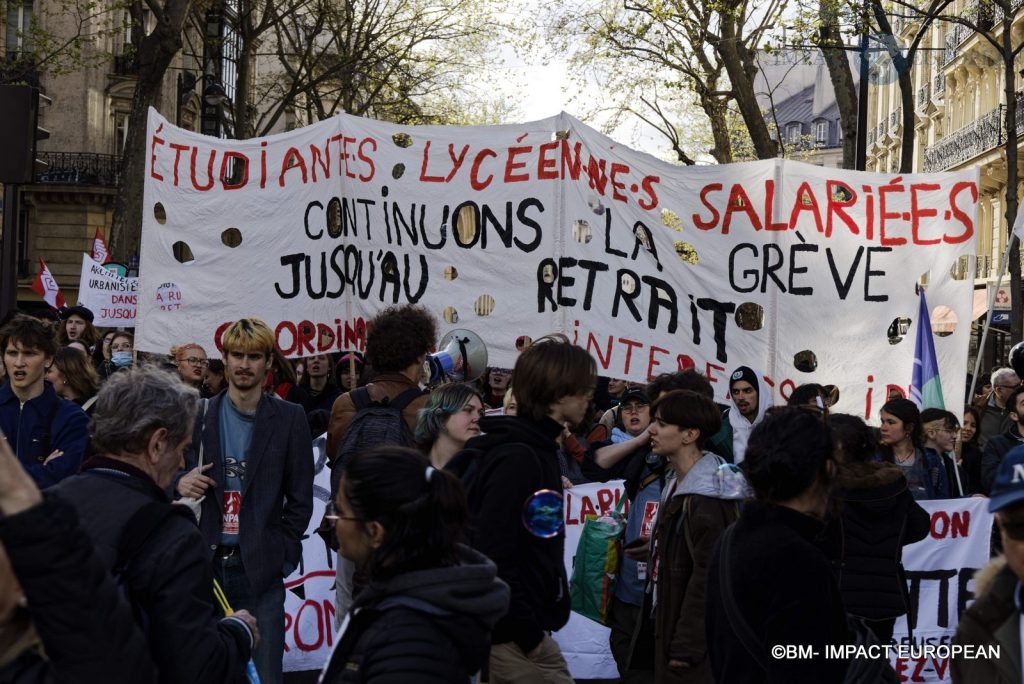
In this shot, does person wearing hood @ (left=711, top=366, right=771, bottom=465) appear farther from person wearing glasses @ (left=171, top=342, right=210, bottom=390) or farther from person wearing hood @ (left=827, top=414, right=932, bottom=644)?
person wearing glasses @ (left=171, top=342, right=210, bottom=390)

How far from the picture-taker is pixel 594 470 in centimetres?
729

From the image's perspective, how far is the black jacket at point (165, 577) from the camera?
2930 mm

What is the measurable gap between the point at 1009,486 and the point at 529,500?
1773 mm

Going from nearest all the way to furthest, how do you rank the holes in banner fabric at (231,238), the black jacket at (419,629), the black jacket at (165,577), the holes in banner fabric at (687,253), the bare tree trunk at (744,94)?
the black jacket at (419,629), the black jacket at (165,577), the holes in banner fabric at (687,253), the holes in banner fabric at (231,238), the bare tree trunk at (744,94)

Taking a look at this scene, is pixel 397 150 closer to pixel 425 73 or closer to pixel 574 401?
pixel 574 401

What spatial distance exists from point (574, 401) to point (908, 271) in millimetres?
4763

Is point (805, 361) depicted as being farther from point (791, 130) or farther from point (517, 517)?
point (791, 130)

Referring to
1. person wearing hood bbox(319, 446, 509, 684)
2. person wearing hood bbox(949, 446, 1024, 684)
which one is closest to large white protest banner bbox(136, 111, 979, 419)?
person wearing hood bbox(319, 446, 509, 684)

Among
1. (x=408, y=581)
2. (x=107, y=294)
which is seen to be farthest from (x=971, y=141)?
(x=408, y=581)

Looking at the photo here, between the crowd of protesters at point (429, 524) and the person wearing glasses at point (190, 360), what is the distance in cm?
100

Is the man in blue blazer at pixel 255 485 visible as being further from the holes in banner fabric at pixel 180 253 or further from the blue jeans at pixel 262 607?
the holes in banner fabric at pixel 180 253

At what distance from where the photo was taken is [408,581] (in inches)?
113

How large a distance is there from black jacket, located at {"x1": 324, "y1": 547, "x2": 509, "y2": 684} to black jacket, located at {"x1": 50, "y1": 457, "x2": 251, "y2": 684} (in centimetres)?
30

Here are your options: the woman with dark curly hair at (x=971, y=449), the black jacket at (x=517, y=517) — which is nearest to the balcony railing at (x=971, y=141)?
the woman with dark curly hair at (x=971, y=449)
